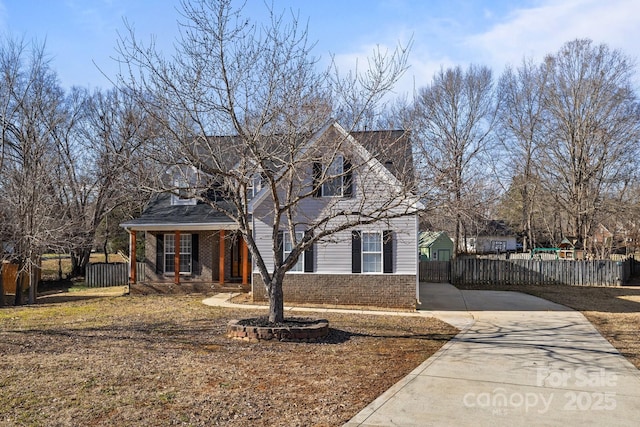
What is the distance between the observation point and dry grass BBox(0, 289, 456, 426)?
6277 millimetres

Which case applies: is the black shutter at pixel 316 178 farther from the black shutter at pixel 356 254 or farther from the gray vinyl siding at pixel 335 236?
the black shutter at pixel 356 254

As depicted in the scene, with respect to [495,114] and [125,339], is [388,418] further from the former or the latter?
[495,114]

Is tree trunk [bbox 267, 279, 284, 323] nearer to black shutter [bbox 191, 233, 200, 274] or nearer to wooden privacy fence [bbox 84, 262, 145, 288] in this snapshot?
black shutter [bbox 191, 233, 200, 274]

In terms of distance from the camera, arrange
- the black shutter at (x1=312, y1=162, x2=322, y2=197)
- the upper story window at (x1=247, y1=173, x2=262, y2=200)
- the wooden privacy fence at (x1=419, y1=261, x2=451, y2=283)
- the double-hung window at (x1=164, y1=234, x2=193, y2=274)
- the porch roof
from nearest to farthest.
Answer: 1. the black shutter at (x1=312, y1=162, x2=322, y2=197)
2. the upper story window at (x1=247, y1=173, x2=262, y2=200)
3. the porch roof
4. the double-hung window at (x1=164, y1=234, x2=193, y2=274)
5. the wooden privacy fence at (x1=419, y1=261, x2=451, y2=283)

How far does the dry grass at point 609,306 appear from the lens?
11695 millimetres

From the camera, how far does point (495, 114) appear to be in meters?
36.1

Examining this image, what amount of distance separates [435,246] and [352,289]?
24.8m

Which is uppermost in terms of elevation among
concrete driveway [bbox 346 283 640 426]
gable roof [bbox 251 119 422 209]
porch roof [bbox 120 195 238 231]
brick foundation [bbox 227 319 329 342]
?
gable roof [bbox 251 119 422 209]

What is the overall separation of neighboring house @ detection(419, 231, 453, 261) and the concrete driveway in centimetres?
2600

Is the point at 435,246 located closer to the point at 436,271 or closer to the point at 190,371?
the point at 436,271

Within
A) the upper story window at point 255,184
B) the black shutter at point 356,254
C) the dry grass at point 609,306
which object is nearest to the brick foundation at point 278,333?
the upper story window at point 255,184

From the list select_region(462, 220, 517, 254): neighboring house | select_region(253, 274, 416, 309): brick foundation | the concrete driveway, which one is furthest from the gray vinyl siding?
select_region(462, 220, 517, 254): neighboring house

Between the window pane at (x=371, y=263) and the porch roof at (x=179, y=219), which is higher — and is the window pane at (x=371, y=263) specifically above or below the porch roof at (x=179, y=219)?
below

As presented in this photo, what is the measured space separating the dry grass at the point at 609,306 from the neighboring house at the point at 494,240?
23393 millimetres
